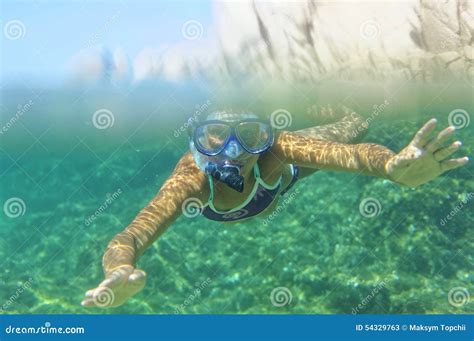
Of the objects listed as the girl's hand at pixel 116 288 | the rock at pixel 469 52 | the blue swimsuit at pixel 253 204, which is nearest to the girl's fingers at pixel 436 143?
the girl's hand at pixel 116 288

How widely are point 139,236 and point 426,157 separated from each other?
213cm

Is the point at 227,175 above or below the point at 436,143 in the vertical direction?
below

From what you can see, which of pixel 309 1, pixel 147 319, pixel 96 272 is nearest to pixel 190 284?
pixel 147 319

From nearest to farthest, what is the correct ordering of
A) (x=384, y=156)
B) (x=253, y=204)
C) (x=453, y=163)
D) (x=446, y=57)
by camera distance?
(x=453, y=163), (x=384, y=156), (x=253, y=204), (x=446, y=57)

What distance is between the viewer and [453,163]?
9.04ft

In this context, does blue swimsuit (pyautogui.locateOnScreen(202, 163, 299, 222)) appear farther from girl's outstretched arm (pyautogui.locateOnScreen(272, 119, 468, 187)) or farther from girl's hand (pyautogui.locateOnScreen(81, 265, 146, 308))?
girl's hand (pyautogui.locateOnScreen(81, 265, 146, 308))

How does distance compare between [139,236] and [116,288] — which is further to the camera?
[139,236]

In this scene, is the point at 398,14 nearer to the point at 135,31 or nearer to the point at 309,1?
the point at 309,1

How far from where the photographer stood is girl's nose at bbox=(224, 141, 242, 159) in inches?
166

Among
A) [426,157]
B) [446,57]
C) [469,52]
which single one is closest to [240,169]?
[426,157]

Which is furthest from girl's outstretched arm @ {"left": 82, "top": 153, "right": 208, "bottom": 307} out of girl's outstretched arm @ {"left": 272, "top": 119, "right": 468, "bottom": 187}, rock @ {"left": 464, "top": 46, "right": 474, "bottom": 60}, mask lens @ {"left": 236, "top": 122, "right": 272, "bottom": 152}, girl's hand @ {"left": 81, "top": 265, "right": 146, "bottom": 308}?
rock @ {"left": 464, "top": 46, "right": 474, "bottom": 60}

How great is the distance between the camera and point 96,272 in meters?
10.1

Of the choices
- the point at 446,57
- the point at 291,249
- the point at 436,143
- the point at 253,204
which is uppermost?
the point at 436,143

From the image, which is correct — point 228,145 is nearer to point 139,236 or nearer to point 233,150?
point 233,150
